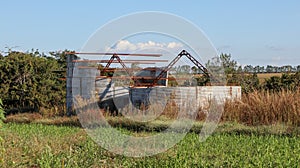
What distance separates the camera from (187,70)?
16750 mm

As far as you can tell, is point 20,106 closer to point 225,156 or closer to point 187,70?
point 187,70

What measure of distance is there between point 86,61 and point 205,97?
483cm

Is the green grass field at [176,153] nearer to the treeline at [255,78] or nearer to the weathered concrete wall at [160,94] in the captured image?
the weathered concrete wall at [160,94]

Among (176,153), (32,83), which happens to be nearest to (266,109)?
(176,153)

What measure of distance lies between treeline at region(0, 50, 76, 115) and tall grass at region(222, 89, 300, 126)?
30.5 feet

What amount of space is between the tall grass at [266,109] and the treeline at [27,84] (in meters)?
9.28

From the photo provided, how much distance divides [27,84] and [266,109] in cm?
1164

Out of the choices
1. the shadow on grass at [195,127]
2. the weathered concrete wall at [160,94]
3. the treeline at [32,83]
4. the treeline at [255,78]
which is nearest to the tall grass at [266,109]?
the shadow on grass at [195,127]

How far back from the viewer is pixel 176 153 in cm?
733

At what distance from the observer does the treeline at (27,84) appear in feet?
65.7

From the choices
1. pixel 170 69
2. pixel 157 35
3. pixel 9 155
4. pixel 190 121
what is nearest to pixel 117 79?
pixel 170 69

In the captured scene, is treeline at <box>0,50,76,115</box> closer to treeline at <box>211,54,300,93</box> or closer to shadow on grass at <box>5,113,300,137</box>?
shadow on grass at <box>5,113,300,137</box>

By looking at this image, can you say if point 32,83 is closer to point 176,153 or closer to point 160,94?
point 160,94

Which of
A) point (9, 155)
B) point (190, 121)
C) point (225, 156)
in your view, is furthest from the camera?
point (190, 121)
